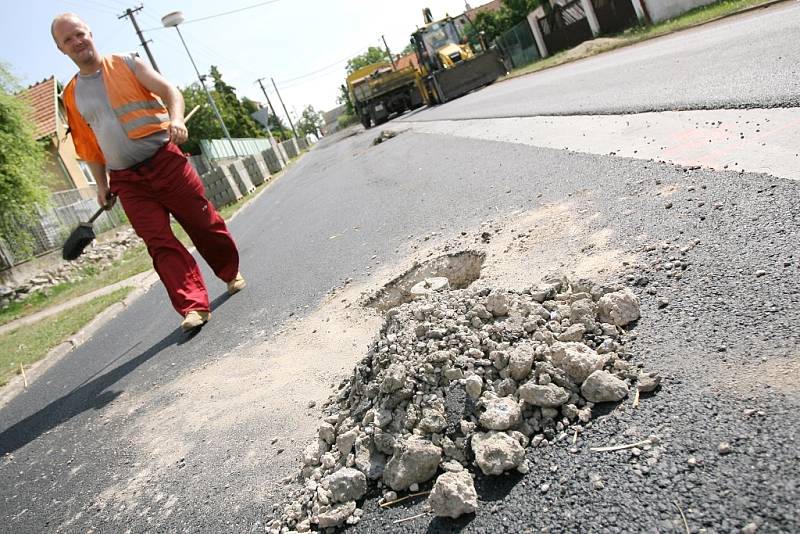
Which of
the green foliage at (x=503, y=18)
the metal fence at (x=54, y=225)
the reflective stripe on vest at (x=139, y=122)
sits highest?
the green foliage at (x=503, y=18)

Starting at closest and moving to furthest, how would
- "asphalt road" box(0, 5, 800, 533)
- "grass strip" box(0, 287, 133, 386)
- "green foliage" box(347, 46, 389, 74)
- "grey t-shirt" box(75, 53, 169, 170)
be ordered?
"asphalt road" box(0, 5, 800, 533), "grey t-shirt" box(75, 53, 169, 170), "grass strip" box(0, 287, 133, 386), "green foliage" box(347, 46, 389, 74)

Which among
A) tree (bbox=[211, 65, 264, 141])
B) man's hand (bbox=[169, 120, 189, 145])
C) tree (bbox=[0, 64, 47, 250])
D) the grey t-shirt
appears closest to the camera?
the grey t-shirt

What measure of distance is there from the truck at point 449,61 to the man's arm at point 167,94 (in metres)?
20.6

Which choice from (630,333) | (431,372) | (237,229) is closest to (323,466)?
(431,372)

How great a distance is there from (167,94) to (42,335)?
434cm

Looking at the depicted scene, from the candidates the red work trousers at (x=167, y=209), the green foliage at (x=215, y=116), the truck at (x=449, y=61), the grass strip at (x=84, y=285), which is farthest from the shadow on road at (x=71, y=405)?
the green foliage at (x=215, y=116)

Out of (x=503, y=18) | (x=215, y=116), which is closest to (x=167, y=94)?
(x=215, y=116)

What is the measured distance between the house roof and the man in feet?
71.1

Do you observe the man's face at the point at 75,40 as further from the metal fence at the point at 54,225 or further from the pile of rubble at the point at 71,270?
the metal fence at the point at 54,225

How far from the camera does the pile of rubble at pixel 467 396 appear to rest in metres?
1.85

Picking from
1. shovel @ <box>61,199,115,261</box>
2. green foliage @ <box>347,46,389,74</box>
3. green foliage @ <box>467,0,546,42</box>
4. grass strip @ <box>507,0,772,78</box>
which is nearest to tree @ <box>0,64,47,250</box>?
shovel @ <box>61,199,115,261</box>

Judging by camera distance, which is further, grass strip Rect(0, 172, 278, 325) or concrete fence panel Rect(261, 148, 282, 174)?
concrete fence panel Rect(261, 148, 282, 174)

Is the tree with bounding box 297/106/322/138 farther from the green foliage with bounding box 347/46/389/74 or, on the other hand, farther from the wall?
the wall

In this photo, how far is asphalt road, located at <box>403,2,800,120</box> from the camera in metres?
5.22
